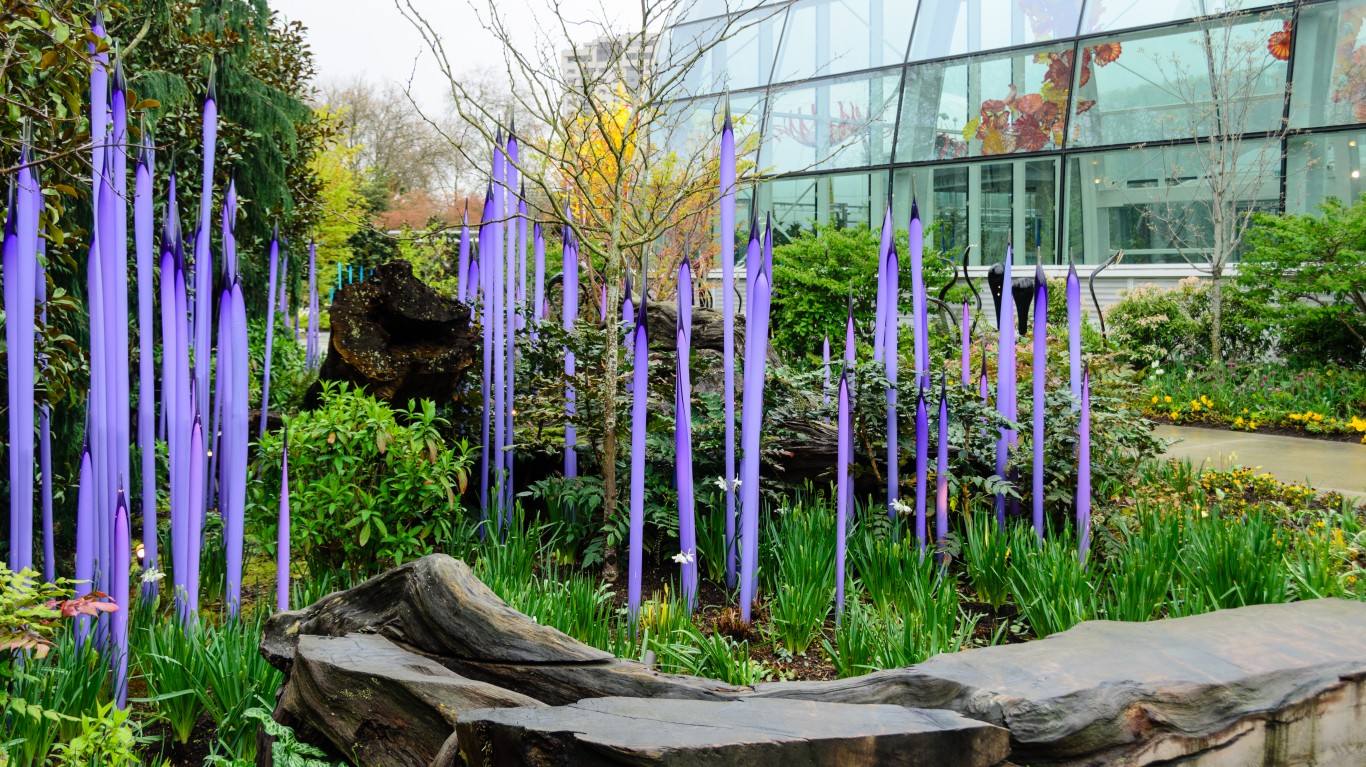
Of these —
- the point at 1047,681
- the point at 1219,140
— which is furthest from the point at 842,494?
the point at 1219,140

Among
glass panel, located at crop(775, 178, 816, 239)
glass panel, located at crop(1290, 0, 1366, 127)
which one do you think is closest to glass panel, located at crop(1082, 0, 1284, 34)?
glass panel, located at crop(1290, 0, 1366, 127)

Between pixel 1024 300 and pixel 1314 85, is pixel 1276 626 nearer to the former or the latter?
pixel 1024 300

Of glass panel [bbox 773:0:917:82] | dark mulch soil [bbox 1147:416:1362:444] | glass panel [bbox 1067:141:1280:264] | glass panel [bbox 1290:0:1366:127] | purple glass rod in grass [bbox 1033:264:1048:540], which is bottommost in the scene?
dark mulch soil [bbox 1147:416:1362:444]

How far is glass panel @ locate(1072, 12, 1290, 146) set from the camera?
11.6m

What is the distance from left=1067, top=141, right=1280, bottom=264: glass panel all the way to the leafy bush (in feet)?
36.1

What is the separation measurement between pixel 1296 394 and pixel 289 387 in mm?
8930

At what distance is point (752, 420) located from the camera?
316cm

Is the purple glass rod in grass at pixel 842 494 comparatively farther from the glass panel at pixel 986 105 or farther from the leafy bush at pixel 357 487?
the glass panel at pixel 986 105

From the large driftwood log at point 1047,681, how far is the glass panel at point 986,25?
522 inches

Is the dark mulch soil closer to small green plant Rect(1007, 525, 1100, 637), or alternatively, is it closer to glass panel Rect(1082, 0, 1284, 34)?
small green plant Rect(1007, 525, 1100, 637)

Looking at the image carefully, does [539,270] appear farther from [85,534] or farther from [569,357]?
[85,534]

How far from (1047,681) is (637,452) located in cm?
138

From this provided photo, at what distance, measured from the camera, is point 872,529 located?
3592 mm

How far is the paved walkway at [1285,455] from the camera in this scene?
19.3 ft
